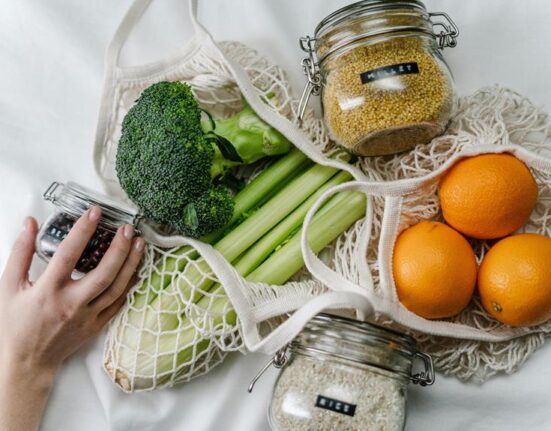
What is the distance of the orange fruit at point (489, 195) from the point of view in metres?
0.86

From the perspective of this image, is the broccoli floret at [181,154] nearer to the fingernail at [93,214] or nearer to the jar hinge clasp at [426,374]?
the fingernail at [93,214]

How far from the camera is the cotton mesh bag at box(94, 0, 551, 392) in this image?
918 mm

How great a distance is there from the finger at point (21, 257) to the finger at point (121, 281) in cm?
13

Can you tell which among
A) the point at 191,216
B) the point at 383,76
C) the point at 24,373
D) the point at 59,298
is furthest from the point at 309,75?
the point at 24,373

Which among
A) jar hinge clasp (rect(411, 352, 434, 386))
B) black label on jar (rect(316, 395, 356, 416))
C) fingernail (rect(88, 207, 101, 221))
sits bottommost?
jar hinge clasp (rect(411, 352, 434, 386))

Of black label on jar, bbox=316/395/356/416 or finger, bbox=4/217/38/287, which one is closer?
black label on jar, bbox=316/395/356/416

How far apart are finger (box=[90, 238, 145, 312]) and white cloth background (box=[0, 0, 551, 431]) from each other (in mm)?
107

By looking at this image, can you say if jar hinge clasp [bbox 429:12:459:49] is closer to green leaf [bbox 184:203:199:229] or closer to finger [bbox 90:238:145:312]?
green leaf [bbox 184:203:199:229]

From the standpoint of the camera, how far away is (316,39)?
3.11 ft

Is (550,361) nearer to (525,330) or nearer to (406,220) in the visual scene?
(525,330)

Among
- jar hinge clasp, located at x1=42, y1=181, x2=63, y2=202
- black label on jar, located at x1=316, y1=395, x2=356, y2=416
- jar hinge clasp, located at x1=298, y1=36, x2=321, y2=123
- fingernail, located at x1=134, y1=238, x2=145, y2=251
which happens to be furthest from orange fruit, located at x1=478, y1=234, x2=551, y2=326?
jar hinge clasp, located at x1=42, y1=181, x2=63, y2=202

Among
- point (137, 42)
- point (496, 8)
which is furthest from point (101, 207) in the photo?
point (496, 8)

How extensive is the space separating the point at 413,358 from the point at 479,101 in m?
0.42

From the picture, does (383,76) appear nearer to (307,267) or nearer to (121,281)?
(307,267)
